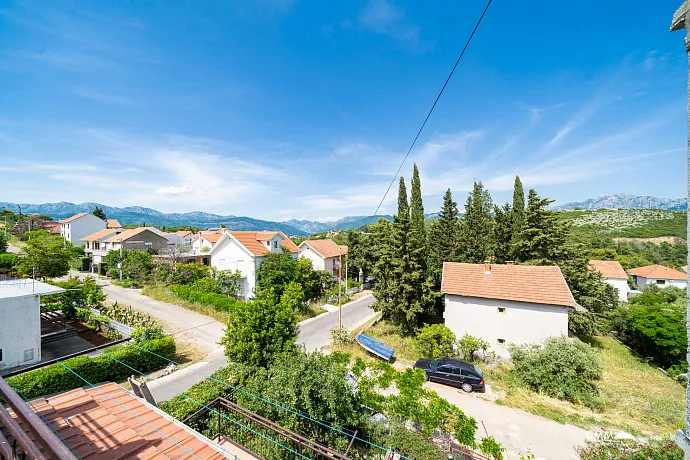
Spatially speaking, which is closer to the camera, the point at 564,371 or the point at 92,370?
the point at 92,370

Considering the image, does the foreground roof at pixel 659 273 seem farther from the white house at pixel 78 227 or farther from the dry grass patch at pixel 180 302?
the white house at pixel 78 227

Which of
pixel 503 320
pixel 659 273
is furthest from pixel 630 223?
pixel 503 320

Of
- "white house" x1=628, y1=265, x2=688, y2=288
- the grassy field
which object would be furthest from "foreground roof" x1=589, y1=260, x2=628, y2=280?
the grassy field

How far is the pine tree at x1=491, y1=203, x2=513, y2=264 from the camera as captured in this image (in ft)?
86.9

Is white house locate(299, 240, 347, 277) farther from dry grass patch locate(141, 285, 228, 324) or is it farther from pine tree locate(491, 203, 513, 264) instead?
pine tree locate(491, 203, 513, 264)

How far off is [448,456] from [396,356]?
10.0 meters

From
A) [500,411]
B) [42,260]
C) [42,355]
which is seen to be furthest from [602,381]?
[42,260]

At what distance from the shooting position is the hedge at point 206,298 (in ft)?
72.3

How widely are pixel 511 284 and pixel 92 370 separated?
70.7 ft

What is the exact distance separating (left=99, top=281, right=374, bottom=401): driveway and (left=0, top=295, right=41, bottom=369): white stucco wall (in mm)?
5991

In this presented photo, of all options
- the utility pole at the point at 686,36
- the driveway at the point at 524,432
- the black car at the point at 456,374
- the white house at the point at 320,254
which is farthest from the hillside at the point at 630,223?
the utility pole at the point at 686,36

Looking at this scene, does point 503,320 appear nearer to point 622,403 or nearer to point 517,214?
point 622,403

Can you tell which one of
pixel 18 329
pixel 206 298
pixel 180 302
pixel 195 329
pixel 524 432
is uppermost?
pixel 18 329

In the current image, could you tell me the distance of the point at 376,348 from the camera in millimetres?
16484
